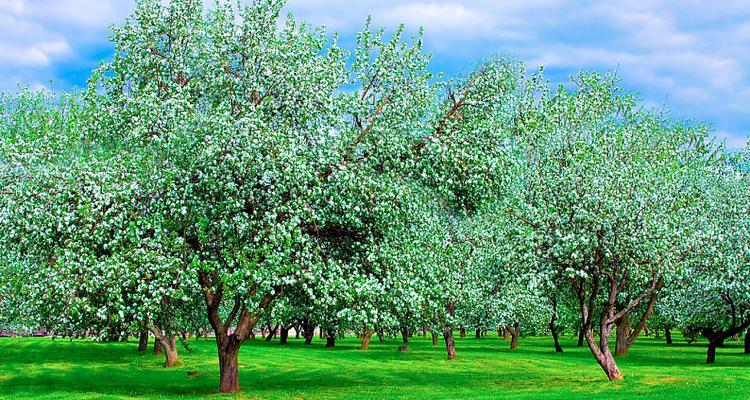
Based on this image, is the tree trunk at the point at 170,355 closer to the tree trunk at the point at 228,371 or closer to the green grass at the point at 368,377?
the green grass at the point at 368,377

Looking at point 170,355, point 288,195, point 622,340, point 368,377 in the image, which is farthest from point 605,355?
point 622,340

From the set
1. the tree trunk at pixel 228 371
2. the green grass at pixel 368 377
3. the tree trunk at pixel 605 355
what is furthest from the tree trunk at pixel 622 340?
the tree trunk at pixel 228 371

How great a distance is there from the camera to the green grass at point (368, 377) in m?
32.3

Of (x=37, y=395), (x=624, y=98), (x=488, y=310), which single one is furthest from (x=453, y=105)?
(x=624, y=98)

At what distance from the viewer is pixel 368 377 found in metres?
44.3

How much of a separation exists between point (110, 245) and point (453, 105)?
15.2m

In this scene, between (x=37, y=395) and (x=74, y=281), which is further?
(x=37, y=395)

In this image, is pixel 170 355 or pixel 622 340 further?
pixel 622 340

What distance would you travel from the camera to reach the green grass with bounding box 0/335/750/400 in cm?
3228

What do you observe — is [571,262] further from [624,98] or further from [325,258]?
[624,98]

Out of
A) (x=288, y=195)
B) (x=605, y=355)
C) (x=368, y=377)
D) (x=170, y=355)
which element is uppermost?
(x=288, y=195)

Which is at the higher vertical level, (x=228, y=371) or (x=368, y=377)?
(x=228, y=371)

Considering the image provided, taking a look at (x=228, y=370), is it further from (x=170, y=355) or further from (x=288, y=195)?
(x=170, y=355)

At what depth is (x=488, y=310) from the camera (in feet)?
188
